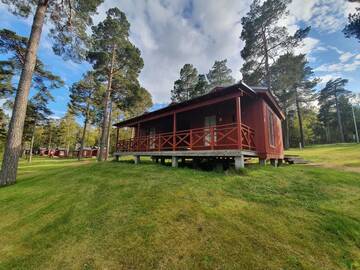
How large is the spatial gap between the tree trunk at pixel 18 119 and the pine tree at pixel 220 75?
89.5 feet

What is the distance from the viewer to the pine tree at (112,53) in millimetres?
16219

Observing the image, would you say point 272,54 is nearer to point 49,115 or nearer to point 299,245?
point 299,245

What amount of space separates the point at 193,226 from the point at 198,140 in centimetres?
514

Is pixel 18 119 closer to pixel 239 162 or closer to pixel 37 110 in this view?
pixel 239 162

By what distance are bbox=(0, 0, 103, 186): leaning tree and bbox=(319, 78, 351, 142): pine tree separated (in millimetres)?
46149

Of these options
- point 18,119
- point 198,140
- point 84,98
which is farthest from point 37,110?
point 198,140

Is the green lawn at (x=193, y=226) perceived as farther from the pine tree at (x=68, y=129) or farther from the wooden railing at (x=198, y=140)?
the pine tree at (x=68, y=129)

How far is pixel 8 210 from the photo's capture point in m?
5.67

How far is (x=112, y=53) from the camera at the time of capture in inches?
679

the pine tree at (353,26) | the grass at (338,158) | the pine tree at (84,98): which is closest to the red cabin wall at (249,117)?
the grass at (338,158)

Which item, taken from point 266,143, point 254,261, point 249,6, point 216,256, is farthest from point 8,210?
point 249,6

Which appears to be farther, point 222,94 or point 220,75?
point 220,75

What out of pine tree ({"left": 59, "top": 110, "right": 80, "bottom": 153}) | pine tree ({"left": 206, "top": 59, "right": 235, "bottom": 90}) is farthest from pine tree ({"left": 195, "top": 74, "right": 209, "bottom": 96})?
pine tree ({"left": 59, "top": 110, "right": 80, "bottom": 153})

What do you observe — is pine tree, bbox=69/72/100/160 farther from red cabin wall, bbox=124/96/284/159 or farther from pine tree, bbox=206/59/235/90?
pine tree, bbox=206/59/235/90
